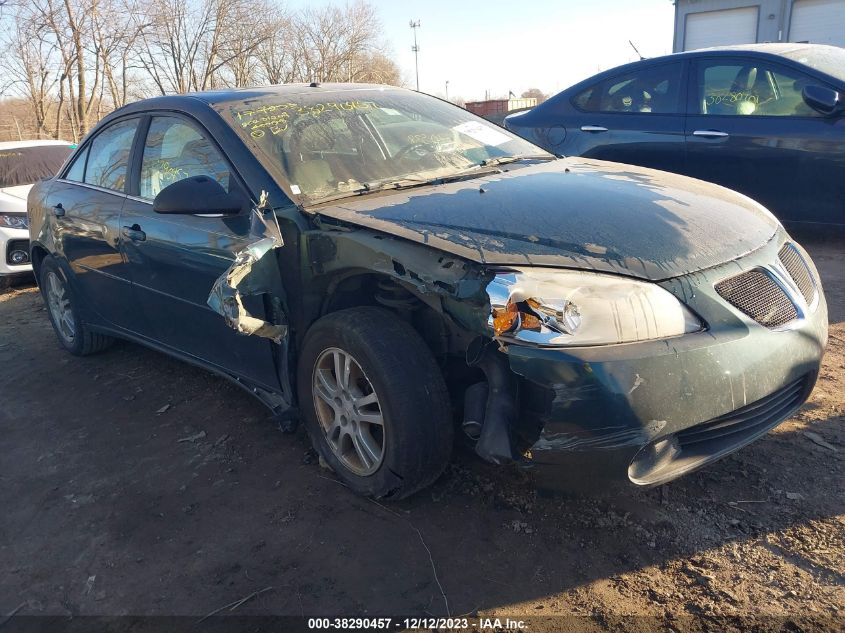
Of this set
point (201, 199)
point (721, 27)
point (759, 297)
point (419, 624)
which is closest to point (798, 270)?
point (759, 297)

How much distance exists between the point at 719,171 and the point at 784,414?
346 centimetres

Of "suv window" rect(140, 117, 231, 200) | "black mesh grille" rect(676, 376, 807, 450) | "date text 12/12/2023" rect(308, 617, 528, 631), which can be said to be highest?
"suv window" rect(140, 117, 231, 200)

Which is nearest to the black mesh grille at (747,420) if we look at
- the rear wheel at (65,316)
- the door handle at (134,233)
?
the door handle at (134,233)

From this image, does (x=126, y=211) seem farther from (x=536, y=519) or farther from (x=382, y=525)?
(x=536, y=519)

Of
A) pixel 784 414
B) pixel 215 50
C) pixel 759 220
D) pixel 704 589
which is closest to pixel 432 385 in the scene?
pixel 704 589

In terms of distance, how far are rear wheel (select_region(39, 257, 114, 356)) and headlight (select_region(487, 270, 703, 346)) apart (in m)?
3.59

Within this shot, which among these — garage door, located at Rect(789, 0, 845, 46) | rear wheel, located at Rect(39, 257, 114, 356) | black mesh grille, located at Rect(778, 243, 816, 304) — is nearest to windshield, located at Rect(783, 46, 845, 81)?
black mesh grille, located at Rect(778, 243, 816, 304)

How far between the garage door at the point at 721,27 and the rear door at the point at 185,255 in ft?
78.6

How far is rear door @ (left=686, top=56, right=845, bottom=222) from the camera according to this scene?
507cm

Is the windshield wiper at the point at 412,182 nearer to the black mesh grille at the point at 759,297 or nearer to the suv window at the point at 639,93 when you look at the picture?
the black mesh grille at the point at 759,297

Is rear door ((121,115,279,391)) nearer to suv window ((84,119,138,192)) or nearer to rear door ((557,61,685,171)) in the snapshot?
suv window ((84,119,138,192))

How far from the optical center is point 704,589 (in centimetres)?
214

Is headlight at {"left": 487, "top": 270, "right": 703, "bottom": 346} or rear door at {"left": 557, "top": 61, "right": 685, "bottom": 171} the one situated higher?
rear door at {"left": 557, "top": 61, "right": 685, "bottom": 171}

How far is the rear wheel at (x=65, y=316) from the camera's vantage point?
15.4 feet
